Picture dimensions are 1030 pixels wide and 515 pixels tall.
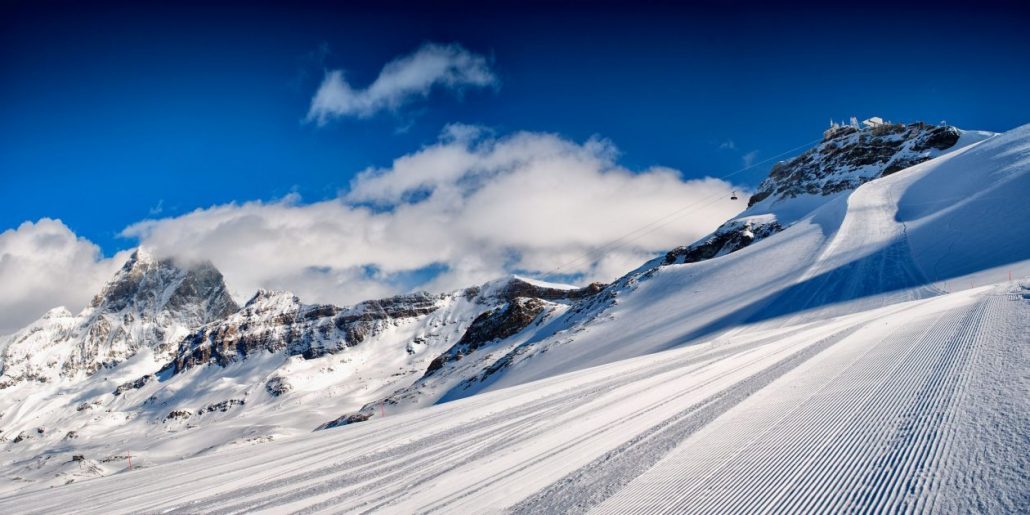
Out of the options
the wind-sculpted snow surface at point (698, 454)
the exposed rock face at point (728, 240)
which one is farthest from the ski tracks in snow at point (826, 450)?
the exposed rock face at point (728, 240)

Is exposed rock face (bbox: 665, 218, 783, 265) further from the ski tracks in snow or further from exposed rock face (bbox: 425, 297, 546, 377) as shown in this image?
the ski tracks in snow

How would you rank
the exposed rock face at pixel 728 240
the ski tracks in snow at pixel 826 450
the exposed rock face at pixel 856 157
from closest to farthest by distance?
the ski tracks in snow at pixel 826 450 < the exposed rock face at pixel 728 240 < the exposed rock face at pixel 856 157

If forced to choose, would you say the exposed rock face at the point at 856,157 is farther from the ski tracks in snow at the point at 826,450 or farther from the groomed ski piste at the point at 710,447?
the ski tracks in snow at the point at 826,450

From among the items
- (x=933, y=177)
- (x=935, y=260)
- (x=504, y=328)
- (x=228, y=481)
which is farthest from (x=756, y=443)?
(x=504, y=328)

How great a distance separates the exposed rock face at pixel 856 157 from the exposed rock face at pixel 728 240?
115 ft

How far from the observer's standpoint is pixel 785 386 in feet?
32.9

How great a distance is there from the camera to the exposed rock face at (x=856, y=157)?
11725cm

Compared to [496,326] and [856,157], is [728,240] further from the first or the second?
[856,157]

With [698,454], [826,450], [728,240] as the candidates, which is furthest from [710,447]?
[728,240]

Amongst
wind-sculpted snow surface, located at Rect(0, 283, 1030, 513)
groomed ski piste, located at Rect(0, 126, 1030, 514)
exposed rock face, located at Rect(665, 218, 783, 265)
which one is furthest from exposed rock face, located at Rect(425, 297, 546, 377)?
wind-sculpted snow surface, located at Rect(0, 283, 1030, 513)

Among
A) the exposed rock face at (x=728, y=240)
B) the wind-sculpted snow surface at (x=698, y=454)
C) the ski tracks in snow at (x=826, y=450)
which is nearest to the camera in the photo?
the ski tracks in snow at (x=826, y=450)

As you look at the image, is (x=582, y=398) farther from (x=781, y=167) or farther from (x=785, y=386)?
(x=781, y=167)

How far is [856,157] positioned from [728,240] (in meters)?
62.2

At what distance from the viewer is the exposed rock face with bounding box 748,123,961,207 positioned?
11725cm
